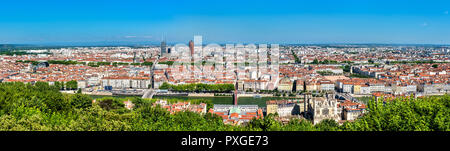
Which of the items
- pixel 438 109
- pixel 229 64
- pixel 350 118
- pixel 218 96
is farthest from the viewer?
pixel 229 64
